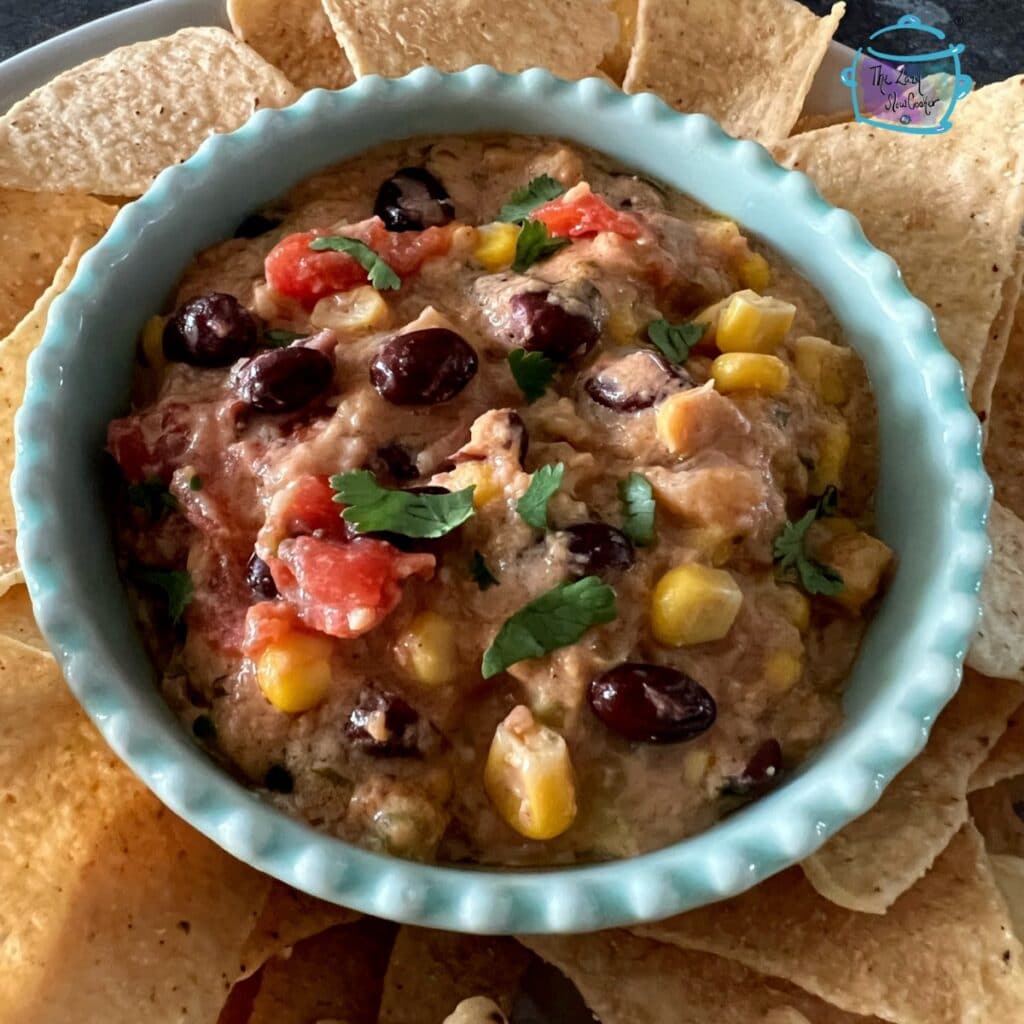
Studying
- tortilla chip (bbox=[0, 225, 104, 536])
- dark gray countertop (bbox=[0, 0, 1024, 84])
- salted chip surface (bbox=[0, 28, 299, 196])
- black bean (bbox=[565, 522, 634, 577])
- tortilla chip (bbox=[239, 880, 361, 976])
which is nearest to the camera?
black bean (bbox=[565, 522, 634, 577])

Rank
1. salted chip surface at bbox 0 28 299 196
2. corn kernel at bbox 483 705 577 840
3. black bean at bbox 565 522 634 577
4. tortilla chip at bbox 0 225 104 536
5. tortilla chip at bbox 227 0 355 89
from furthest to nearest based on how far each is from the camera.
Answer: tortilla chip at bbox 227 0 355 89 → salted chip surface at bbox 0 28 299 196 → tortilla chip at bbox 0 225 104 536 → black bean at bbox 565 522 634 577 → corn kernel at bbox 483 705 577 840

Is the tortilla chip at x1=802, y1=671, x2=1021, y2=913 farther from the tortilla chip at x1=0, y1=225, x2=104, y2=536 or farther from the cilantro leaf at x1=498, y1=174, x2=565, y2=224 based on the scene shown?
the tortilla chip at x1=0, y1=225, x2=104, y2=536

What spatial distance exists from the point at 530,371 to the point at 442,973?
1.08 m

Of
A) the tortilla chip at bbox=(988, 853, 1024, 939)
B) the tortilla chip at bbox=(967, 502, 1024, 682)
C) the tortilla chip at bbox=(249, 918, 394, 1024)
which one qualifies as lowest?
the tortilla chip at bbox=(988, 853, 1024, 939)

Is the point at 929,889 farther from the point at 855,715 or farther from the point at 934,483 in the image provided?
the point at 934,483

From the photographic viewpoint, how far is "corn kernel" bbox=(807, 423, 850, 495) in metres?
2.24

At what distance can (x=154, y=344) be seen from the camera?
91.4 inches

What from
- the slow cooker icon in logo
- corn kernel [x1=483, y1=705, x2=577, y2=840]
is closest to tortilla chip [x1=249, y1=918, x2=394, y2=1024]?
corn kernel [x1=483, y1=705, x2=577, y2=840]

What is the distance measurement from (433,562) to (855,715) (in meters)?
0.76

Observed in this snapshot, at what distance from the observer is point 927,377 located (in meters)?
2.34

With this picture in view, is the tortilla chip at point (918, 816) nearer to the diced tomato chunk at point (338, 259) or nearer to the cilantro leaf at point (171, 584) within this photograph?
the cilantro leaf at point (171, 584)

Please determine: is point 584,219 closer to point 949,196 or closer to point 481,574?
point 481,574

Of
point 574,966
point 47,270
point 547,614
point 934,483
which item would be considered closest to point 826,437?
point 934,483

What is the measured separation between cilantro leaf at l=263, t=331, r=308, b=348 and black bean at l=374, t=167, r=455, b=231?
33 cm
